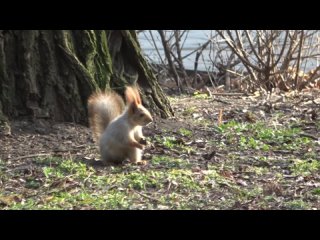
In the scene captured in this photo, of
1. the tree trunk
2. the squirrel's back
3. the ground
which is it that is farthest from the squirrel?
the tree trunk

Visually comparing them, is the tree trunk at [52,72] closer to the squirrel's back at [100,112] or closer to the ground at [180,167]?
the ground at [180,167]

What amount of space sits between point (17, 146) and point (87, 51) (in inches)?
47.2

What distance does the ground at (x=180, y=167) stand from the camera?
471 centimetres

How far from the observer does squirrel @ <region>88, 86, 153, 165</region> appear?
5.72 meters

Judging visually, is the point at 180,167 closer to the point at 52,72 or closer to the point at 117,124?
the point at 117,124

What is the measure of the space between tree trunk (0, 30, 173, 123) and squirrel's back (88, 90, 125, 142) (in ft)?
1.18

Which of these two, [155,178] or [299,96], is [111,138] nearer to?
[155,178]

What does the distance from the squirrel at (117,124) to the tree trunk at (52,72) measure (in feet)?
0.91

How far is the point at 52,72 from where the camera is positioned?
650 cm

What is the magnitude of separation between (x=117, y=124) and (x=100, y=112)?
0.28m

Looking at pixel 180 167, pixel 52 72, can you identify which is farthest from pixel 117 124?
pixel 52 72

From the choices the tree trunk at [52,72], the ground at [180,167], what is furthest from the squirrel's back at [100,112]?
the tree trunk at [52,72]

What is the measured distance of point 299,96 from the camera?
8914mm

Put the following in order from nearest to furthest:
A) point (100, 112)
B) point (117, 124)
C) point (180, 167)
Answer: point (180, 167) < point (117, 124) < point (100, 112)
